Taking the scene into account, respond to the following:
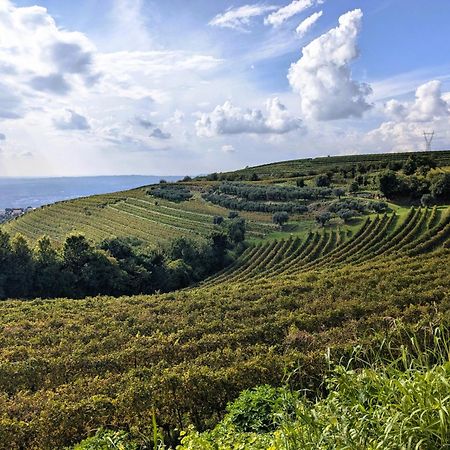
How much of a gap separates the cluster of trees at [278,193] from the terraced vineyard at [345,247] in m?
18.3

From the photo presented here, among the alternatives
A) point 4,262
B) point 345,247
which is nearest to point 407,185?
point 345,247

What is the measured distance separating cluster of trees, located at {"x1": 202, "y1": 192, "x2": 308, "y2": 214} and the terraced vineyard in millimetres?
11689

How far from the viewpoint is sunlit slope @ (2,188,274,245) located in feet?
246

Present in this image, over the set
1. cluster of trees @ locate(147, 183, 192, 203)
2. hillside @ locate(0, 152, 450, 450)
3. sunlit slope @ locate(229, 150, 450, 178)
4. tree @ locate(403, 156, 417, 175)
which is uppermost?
sunlit slope @ locate(229, 150, 450, 178)

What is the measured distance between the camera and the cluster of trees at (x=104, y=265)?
164ft

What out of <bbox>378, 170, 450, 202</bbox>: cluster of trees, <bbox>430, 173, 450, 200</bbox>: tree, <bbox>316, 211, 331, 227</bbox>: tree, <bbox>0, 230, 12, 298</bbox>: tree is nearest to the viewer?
A: <bbox>0, 230, 12, 298</bbox>: tree

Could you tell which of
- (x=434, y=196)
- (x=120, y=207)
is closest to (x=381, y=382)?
(x=434, y=196)

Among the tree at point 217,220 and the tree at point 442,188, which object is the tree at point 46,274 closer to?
the tree at point 217,220

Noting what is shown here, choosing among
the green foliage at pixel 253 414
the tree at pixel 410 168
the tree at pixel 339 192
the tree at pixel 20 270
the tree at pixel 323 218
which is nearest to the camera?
the green foliage at pixel 253 414

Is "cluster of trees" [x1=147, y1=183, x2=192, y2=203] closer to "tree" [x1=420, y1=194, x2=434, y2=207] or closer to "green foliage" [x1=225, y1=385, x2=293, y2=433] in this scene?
"tree" [x1=420, y1=194, x2=434, y2=207]

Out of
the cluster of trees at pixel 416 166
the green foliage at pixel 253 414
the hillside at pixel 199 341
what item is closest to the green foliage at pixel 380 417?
the hillside at pixel 199 341

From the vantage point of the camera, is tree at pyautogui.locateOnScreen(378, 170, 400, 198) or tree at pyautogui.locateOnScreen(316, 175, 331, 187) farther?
tree at pyautogui.locateOnScreen(316, 175, 331, 187)

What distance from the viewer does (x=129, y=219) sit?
8431 centimetres

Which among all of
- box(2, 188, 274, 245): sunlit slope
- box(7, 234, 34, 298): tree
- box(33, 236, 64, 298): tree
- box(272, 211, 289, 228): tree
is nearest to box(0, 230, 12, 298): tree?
box(7, 234, 34, 298): tree
